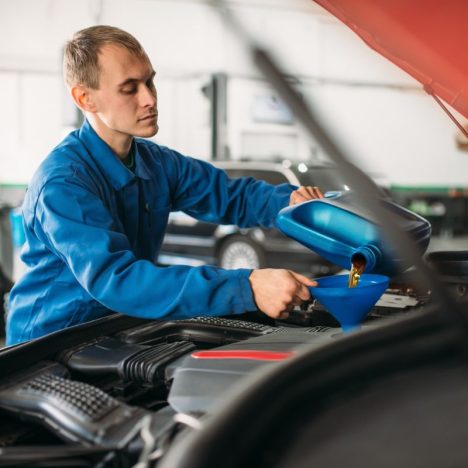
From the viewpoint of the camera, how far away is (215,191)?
191cm

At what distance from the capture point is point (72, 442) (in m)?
0.87

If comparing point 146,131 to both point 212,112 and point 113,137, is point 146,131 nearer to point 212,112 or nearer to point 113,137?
point 113,137

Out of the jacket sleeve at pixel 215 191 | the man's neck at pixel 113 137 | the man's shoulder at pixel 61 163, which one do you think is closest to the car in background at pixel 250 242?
the jacket sleeve at pixel 215 191

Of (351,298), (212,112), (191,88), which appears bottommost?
(351,298)

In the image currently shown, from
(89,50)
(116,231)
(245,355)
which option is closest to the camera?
(245,355)

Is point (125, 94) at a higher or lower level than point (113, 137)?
higher

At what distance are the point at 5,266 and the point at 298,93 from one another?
6.06 meters

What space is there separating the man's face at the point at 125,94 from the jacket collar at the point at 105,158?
5 centimetres

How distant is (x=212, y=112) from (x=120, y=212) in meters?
7.27

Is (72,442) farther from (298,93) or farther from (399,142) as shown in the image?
(399,142)

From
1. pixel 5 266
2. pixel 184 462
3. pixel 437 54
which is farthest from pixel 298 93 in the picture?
pixel 5 266

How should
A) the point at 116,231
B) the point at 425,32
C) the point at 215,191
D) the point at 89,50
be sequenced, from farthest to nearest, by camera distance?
the point at 215,191, the point at 89,50, the point at 116,231, the point at 425,32

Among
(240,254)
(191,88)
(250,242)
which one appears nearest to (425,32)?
(250,242)

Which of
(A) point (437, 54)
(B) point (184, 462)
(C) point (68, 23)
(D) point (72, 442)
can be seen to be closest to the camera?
(B) point (184, 462)
